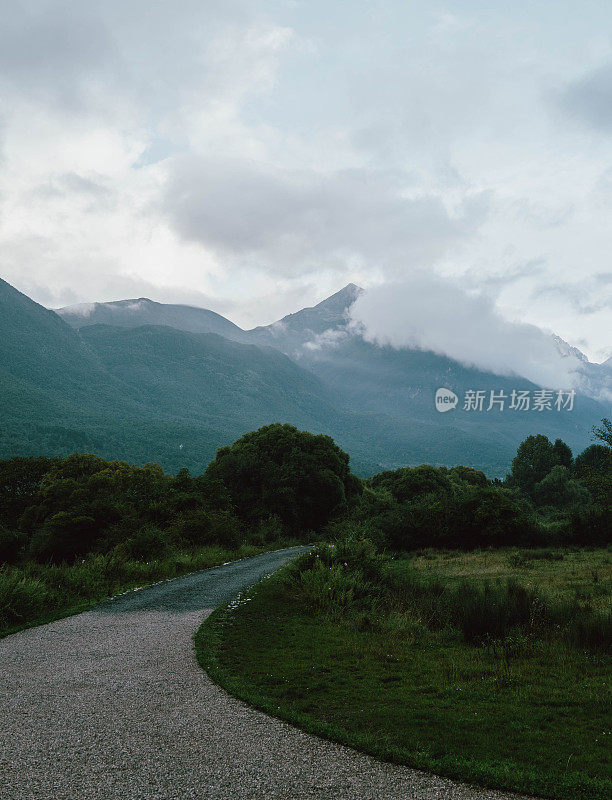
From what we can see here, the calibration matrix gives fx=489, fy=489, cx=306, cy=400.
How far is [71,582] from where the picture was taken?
1567 cm

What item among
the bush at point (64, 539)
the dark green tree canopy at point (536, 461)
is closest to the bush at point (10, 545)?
the bush at point (64, 539)

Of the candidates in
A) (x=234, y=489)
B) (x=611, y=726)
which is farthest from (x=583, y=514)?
(x=611, y=726)

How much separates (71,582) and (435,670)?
12.2 meters

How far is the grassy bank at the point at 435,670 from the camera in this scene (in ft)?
17.7

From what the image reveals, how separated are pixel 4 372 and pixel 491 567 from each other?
166889 mm

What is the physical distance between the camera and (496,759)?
17.2 feet

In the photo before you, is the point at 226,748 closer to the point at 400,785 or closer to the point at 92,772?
the point at 92,772

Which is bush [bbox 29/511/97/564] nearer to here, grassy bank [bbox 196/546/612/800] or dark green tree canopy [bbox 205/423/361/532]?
grassy bank [bbox 196/546/612/800]

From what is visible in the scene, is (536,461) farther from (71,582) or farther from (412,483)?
(71,582)

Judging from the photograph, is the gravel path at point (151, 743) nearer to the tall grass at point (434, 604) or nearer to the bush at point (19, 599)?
the bush at point (19, 599)

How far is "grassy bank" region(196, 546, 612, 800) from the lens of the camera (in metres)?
5.40

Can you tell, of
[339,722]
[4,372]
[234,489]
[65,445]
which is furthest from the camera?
[4,372]

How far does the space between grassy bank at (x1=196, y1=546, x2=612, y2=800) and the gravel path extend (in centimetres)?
41

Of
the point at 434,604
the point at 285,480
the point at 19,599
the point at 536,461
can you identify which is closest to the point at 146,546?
the point at 19,599
